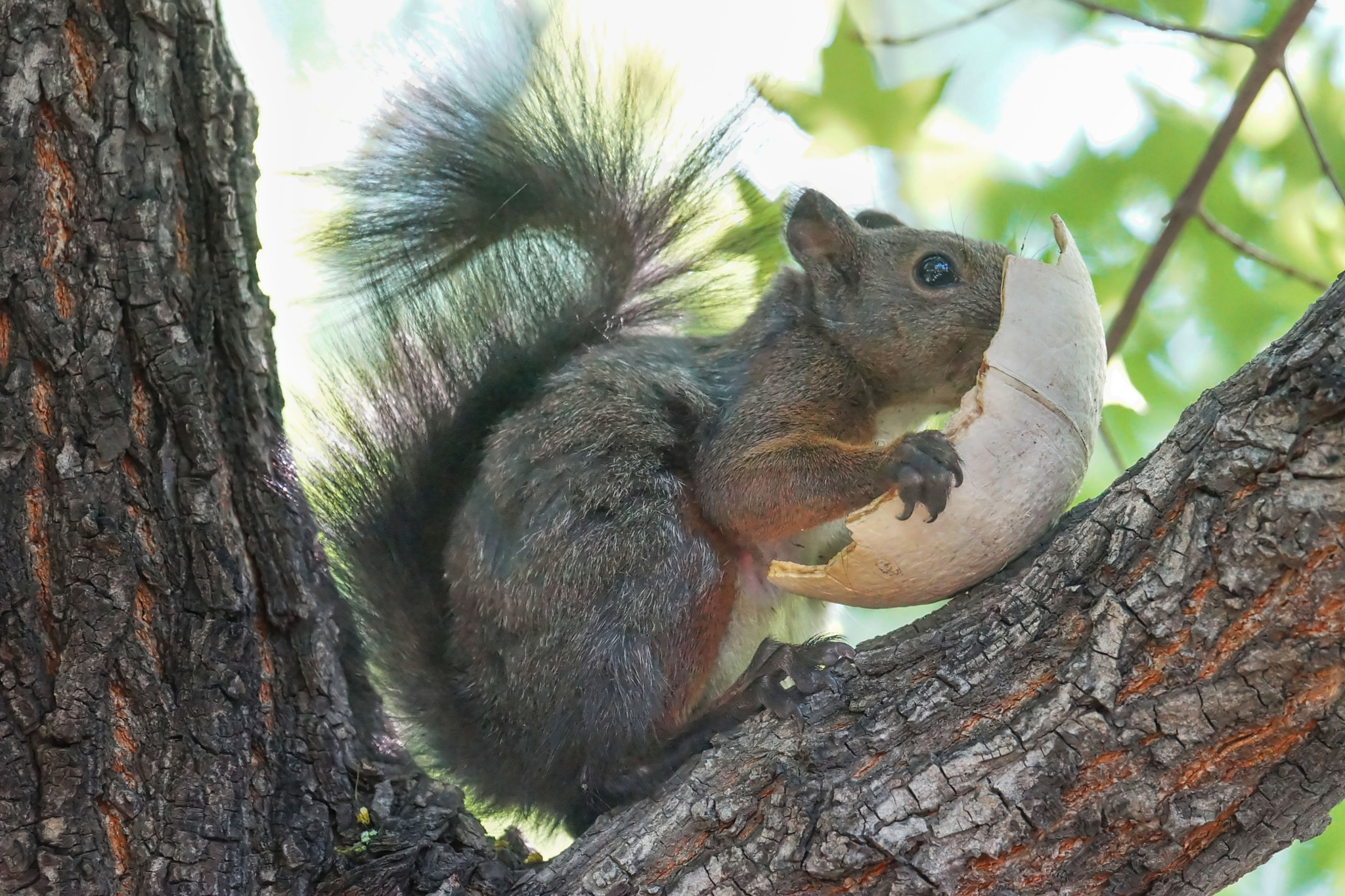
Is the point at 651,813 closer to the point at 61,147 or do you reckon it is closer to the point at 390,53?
the point at 61,147

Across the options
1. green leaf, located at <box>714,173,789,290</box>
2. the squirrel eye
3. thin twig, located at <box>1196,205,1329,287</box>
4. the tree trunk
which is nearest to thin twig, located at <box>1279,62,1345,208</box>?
thin twig, located at <box>1196,205,1329,287</box>

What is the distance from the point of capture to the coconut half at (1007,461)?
1.62 meters

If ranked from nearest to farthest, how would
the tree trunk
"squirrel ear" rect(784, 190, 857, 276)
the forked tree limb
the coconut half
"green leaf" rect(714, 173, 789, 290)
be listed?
1. the forked tree limb
2. the tree trunk
3. the coconut half
4. "squirrel ear" rect(784, 190, 857, 276)
5. "green leaf" rect(714, 173, 789, 290)

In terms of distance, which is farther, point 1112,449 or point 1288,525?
point 1112,449

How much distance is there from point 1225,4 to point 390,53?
1.98 m

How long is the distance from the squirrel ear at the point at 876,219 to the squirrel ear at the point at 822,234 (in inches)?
12.0

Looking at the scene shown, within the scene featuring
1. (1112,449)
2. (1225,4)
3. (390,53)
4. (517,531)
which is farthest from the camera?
(1225,4)

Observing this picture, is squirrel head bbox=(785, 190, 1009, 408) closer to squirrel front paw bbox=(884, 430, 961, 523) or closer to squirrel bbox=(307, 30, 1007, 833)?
squirrel bbox=(307, 30, 1007, 833)

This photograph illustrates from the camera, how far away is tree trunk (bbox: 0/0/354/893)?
4.82 ft

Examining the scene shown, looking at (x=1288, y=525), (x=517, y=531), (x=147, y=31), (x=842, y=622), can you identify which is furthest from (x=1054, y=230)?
(x=147, y=31)

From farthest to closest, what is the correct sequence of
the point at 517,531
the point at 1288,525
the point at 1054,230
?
the point at 517,531 → the point at 1054,230 → the point at 1288,525

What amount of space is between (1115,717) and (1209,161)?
4.84ft

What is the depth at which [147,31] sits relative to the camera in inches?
63.2

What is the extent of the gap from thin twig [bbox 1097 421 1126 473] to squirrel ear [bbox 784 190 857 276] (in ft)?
2.21
